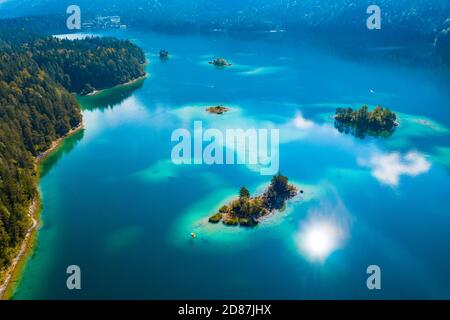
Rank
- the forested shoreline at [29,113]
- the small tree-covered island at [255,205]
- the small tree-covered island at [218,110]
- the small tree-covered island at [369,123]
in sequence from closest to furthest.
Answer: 1. the forested shoreline at [29,113]
2. the small tree-covered island at [255,205]
3. the small tree-covered island at [369,123]
4. the small tree-covered island at [218,110]

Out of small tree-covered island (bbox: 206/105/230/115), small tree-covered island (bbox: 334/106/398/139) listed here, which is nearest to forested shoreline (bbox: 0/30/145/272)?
small tree-covered island (bbox: 206/105/230/115)

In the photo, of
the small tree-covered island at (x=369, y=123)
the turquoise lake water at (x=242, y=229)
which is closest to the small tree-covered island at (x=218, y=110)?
the turquoise lake water at (x=242, y=229)

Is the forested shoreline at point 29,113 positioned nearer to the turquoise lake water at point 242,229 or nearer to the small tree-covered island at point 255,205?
the turquoise lake water at point 242,229

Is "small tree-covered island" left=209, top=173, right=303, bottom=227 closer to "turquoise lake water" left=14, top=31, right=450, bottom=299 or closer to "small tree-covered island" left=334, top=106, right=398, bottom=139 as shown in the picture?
"turquoise lake water" left=14, top=31, right=450, bottom=299

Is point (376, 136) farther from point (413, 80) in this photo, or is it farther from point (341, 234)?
point (413, 80)

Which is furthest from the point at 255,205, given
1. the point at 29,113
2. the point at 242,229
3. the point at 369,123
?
the point at 29,113

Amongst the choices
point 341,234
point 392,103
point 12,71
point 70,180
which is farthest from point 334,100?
point 12,71

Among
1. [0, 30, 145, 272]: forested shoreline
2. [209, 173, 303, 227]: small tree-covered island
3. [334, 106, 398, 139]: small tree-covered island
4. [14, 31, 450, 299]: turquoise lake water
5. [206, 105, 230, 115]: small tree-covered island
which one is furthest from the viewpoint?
[206, 105, 230, 115]: small tree-covered island

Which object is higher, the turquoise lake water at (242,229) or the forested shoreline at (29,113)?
the forested shoreline at (29,113)
